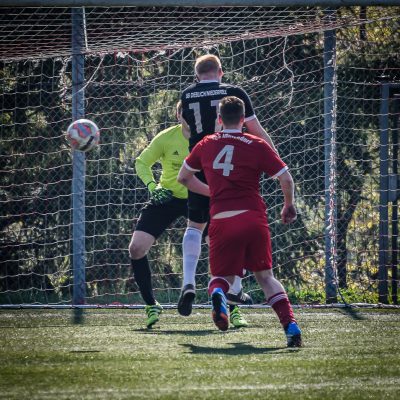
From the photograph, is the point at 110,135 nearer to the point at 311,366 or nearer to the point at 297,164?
the point at 297,164

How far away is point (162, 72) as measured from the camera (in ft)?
38.0

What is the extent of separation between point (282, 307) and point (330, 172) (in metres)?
3.94

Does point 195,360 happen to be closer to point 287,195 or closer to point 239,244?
point 239,244

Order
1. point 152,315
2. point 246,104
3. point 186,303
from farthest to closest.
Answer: point 152,315, point 246,104, point 186,303

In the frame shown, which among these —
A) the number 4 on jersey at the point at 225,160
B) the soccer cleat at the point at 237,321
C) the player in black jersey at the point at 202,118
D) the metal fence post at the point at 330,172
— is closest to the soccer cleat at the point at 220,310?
the number 4 on jersey at the point at 225,160

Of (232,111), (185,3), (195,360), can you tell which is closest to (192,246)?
(232,111)

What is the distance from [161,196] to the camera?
27.1 feet

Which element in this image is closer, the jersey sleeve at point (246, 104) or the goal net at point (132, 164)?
the jersey sleeve at point (246, 104)

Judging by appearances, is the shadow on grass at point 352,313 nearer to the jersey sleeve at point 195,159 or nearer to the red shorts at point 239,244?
the red shorts at point 239,244

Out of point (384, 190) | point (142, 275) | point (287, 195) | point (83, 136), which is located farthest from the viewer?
point (384, 190)

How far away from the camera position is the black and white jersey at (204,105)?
7.44 meters

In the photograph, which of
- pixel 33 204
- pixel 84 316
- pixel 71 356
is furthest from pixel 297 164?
pixel 71 356

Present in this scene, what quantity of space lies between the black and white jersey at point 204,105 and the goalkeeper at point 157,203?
0.85 meters

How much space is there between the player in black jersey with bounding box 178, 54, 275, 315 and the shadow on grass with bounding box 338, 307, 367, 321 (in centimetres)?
138
